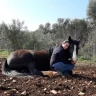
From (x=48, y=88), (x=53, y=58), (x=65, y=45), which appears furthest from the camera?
(x=53, y=58)

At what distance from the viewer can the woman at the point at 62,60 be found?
715cm

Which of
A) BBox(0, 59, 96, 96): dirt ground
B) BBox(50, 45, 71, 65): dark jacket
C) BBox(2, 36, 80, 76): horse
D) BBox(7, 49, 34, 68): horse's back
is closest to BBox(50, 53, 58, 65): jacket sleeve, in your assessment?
BBox(50, 45, 71, 65): dark jacket

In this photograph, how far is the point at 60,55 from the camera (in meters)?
7.19

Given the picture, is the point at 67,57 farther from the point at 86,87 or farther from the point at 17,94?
the point at 17,94

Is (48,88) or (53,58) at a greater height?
(53,58)

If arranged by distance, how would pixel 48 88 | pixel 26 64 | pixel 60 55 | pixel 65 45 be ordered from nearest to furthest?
pixel 48 88 < pixel 65 45 < pixel 60 55 < pixel 26 64

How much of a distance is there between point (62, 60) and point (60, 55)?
0.17 metres

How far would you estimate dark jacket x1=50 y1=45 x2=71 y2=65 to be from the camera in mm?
7148

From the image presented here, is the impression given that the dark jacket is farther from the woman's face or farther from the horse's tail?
the horse's tail

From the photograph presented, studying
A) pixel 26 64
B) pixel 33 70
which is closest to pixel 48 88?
pixel 33 70

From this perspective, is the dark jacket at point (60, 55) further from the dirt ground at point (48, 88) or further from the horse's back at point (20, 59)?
the dirt ground at point (48, 88)

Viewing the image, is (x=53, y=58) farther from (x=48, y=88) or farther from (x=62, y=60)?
(x=48, y=88)

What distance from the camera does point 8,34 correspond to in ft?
87.6

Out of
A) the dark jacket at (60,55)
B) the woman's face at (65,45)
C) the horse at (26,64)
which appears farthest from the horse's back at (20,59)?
the woman's face at (65,45)
